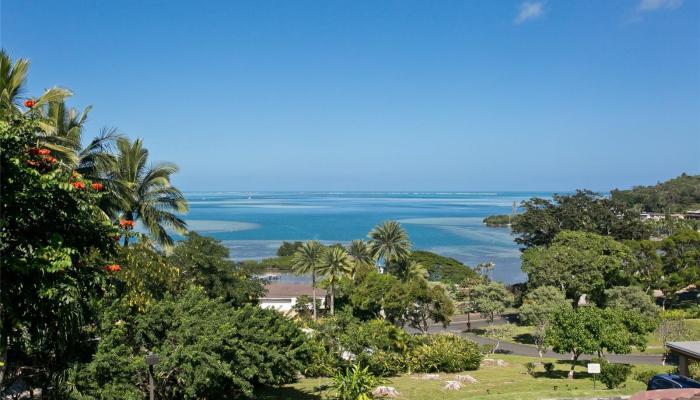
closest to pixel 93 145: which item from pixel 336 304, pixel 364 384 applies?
pixel 364 384

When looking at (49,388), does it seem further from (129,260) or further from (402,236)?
(402,236)

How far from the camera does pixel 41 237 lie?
689cm

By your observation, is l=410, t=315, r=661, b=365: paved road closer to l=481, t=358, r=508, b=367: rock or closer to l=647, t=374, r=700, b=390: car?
l=481, t=358, r=508, b=367: rock

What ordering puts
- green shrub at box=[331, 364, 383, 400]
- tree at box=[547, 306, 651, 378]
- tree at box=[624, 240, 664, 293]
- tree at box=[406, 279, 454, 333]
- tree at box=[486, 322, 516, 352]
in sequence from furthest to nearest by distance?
tree at box=[624, 240, 664, 293] → tree at box=[406, 279, 454, 333] → tree at box=[486, 322, 516, 352] → tree at box=[547, 306, 651, 378] → green shrub at box=[331, 364, 383, 400]

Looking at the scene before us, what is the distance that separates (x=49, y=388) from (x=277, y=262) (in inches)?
2812

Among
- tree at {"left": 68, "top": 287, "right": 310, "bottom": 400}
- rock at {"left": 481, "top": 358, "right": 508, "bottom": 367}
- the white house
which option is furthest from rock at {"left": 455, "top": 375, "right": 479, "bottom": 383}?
the white house

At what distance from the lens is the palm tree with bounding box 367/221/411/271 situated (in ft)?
172

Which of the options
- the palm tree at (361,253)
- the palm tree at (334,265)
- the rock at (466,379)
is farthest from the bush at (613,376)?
the palm tree at (361,253)

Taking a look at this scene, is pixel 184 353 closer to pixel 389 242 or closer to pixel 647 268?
pixel 389 242

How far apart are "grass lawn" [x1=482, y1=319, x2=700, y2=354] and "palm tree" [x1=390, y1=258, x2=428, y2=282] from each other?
8123mm

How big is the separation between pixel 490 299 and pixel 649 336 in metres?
11.1

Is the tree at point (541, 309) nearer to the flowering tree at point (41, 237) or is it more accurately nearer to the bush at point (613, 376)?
the bush at point (613, 376)

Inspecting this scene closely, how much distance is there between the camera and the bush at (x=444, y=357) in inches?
1014

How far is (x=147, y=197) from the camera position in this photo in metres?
20.0
